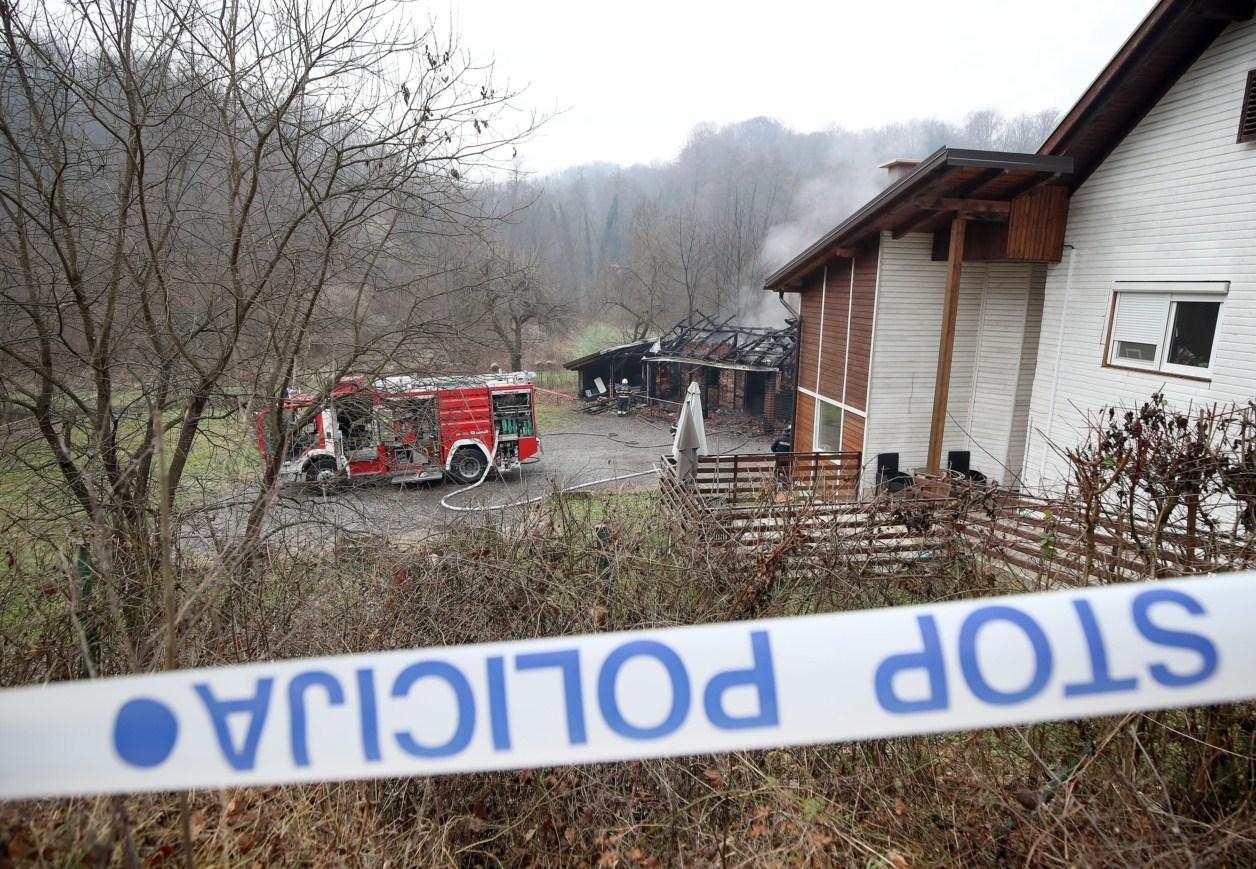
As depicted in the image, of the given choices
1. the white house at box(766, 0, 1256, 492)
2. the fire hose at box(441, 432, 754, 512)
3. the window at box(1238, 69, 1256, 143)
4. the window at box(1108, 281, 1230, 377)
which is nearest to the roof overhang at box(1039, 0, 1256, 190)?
the white house at box(766, 0, 1256, 492)

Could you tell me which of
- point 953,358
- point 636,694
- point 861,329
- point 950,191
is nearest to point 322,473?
point 636,694

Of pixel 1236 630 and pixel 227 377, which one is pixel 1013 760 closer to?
pixel 1236 630

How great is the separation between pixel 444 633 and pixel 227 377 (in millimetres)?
4443

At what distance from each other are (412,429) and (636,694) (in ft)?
25.8

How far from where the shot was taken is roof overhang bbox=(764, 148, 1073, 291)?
8.53 meters

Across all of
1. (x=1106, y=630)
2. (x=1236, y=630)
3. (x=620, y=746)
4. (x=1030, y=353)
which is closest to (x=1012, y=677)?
(x=1106, y=630)

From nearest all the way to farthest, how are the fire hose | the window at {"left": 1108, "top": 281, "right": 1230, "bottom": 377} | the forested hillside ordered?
the fire hose
the window at {"left": 1108, "top": 281, "right": 1230, "bottom": 377}
the forested hillside

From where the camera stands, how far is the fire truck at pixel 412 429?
727 centimetres

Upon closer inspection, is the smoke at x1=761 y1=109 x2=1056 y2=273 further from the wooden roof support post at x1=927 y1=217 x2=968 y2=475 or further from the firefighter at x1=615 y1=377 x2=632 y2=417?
the wooden roof support post at x1=927 y1=217 x2=968 y2=475

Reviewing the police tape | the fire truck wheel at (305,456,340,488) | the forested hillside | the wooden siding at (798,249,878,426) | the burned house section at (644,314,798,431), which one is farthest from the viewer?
the forested hillside

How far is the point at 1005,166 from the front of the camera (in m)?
8.48

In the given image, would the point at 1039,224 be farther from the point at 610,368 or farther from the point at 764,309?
the point at 764,309

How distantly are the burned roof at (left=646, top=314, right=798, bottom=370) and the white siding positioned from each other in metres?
11.6

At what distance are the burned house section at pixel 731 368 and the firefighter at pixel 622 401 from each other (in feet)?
3.23
